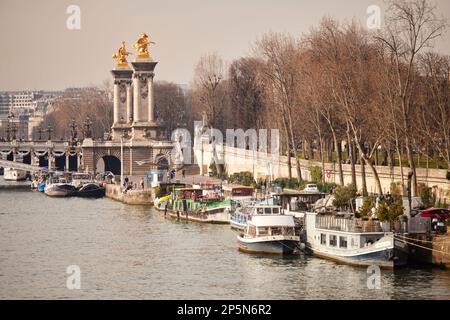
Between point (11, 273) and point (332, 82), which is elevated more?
point (332, 82)

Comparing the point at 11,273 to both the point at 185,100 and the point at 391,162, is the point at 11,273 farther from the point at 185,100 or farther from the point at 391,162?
the point at 185,100

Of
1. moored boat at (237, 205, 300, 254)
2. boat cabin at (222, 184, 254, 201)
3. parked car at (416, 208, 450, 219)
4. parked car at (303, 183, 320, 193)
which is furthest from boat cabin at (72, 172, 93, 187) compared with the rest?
parked car at (416, 208, 450, 219)

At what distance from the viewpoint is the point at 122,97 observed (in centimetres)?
16100

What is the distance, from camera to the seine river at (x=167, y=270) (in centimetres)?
5519

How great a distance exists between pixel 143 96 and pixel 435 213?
8620 cm

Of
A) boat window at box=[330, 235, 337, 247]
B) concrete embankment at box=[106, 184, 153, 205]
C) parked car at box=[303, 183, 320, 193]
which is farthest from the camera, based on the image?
concrete embankment at box=[106, 184, 153, 205]

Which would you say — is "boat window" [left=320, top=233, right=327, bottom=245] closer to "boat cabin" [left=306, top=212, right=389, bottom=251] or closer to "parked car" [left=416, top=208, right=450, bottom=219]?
"boat cabin" [left=306, top=212, right=389, bottom=251]

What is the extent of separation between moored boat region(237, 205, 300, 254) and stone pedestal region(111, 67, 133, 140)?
304ft

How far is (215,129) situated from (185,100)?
53.2m

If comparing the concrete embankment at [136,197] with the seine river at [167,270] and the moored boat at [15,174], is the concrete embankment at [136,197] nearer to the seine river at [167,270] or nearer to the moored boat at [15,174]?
the seine river at [167,270]

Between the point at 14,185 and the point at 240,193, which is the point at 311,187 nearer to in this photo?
the point at 240,193

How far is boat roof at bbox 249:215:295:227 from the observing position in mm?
66438
